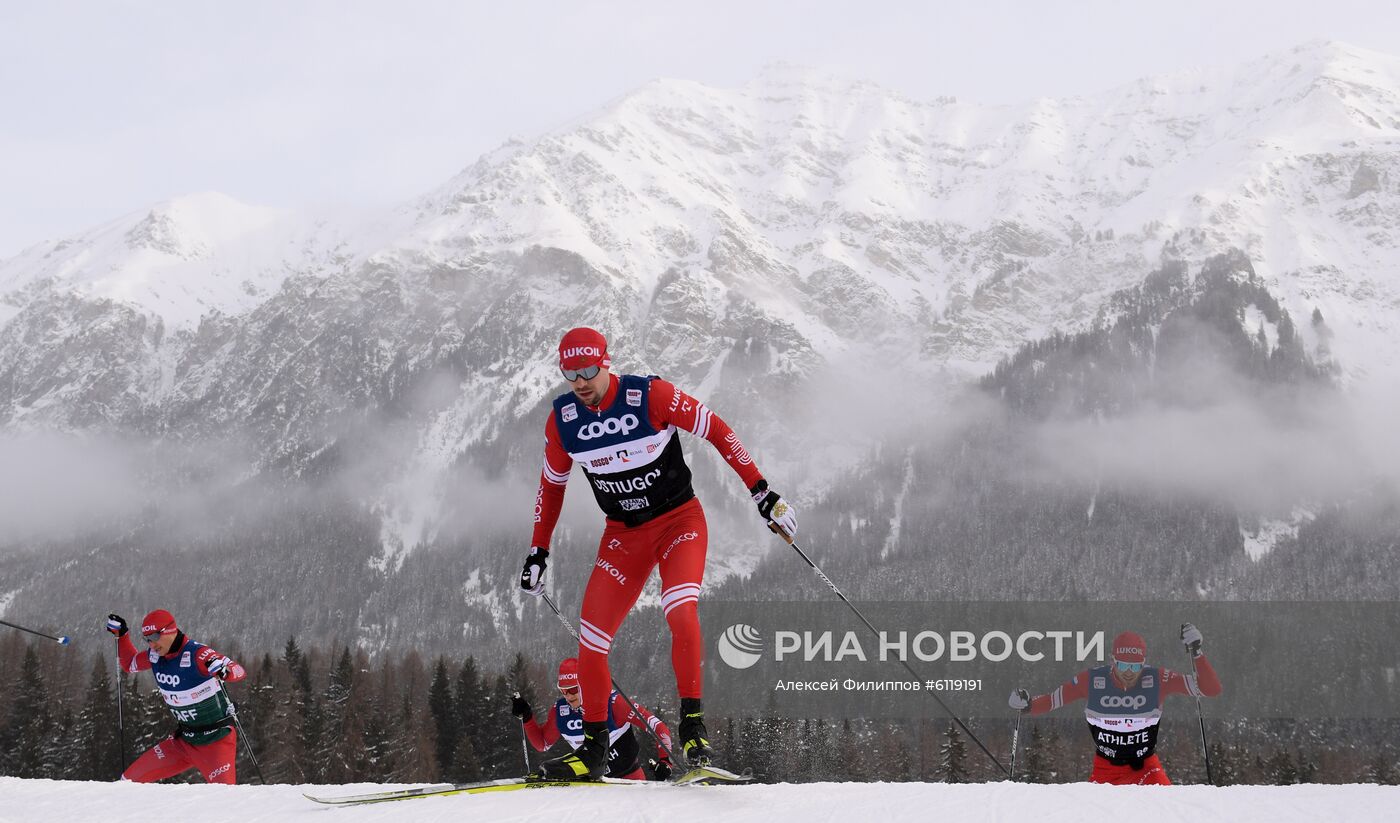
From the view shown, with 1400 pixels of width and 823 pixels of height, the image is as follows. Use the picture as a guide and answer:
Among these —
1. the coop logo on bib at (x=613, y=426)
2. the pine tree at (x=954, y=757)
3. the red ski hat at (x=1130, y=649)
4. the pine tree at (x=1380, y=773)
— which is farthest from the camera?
the pine tree at (x=1380, y=773)

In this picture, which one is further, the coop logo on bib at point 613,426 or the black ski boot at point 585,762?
the coop logo on bib at point 613,426

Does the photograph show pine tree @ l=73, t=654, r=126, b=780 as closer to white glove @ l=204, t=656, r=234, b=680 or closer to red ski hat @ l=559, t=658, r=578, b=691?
white glove @ l=204, t=656, r=234, b=680

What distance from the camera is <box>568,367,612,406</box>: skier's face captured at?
24.6 ft

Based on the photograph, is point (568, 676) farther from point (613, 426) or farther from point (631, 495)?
point (613, 426)

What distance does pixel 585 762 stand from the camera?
23.4 ft

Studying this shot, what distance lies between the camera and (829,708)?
108000mm

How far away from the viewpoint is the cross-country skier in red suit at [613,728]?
8.13 metres

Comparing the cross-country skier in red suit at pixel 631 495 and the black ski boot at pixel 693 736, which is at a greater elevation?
the cross-country skier in red suit at pixel 631 495

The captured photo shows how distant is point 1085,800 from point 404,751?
112ft

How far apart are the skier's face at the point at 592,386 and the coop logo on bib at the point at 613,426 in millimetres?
153

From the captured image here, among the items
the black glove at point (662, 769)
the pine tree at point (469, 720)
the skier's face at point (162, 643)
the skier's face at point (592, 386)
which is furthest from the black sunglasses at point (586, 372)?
the pine tree at point (469, 720)

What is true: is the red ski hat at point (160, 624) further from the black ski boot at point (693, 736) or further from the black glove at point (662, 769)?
the black ski boot at point (693, 736)

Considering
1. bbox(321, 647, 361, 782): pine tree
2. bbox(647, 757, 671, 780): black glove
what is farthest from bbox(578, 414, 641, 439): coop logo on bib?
bbox(321, 647, 361, 782): pine tree

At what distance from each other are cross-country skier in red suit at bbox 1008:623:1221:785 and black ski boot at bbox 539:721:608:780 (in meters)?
5.17
